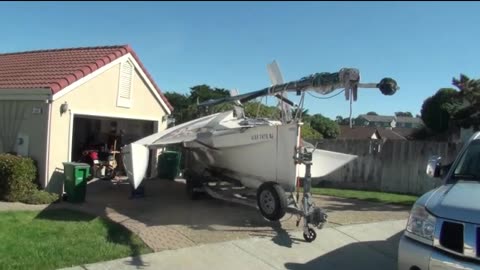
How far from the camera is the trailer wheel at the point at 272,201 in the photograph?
9.73m

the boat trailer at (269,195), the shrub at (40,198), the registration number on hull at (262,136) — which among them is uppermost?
the registration number on hull at (262,136)

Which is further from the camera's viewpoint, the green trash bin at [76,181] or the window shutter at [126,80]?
the window shutter at [126,80]

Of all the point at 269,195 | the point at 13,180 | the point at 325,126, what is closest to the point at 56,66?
the point at 13,180

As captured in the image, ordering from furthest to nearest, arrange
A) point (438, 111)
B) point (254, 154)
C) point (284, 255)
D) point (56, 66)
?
point (438, 111), point (56, 66), point (254, 154), point (284, 255)

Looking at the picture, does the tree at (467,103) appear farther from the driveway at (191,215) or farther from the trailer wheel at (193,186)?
the trailer wheel at (193,186)

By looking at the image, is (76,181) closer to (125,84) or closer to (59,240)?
(59,240)

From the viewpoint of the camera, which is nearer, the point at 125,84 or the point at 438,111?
the point at 125,84

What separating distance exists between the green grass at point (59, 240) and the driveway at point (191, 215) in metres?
0.37

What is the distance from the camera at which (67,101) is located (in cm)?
1330

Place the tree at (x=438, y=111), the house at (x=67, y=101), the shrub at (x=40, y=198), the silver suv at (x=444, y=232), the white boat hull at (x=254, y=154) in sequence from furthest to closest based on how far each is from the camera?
the tree at (x=438, y=111)
the house at (x=67, y=101)
the shrub at (x=40, y=198)
the white boat hull at (x=254, y=154)
the silver suv at (x=444, y=232)

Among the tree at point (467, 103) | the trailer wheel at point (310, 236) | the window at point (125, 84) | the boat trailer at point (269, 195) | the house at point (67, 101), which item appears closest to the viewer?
the trailer wheel at point (310, 236)

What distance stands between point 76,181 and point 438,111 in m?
38.5

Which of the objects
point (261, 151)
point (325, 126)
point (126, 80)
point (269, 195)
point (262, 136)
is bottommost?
point (269, 195)

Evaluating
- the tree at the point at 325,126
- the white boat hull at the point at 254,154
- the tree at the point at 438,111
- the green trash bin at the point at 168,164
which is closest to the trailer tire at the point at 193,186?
the white boat hull at the point at 254,154
